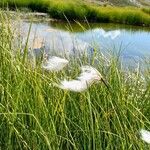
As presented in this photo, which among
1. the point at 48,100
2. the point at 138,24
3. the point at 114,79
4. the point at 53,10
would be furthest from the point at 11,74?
the point at 138,24

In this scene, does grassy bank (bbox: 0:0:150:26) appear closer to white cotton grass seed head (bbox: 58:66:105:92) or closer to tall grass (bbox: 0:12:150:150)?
tall grass (bbox: 0:12:150:150)

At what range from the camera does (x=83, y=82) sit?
152 cm

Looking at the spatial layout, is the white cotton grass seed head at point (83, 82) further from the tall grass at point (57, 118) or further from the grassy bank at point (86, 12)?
the grassy bank at point (86, 12)

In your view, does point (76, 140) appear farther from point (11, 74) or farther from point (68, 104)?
point (11, 74)

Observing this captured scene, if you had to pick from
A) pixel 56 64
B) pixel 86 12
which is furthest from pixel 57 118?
pixel 86 12

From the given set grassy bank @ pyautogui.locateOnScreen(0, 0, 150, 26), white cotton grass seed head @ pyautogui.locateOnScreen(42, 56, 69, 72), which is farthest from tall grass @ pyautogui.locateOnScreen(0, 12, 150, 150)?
grassy bank @ pyautogui.locateOnScreen(0, 0, 150, 26)

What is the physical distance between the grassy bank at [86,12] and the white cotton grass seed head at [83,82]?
14.3 metres

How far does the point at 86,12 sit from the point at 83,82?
50.0 feet

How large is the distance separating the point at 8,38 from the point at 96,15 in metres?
14.4

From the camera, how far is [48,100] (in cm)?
233

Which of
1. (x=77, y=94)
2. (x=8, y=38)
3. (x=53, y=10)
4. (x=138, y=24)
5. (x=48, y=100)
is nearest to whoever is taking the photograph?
(x=48, y=100)

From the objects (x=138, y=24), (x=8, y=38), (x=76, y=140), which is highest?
(x=8, y=38)

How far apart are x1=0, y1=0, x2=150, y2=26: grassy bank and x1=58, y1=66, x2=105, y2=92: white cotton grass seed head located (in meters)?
14.3

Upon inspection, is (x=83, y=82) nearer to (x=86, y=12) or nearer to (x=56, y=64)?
(x=56, y=64)
